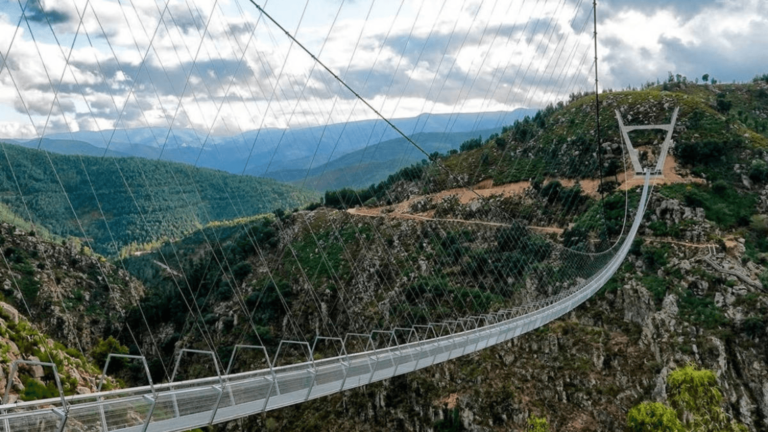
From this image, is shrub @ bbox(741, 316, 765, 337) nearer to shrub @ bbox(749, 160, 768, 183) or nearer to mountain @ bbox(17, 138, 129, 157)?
shrub @ bbox(749, 160, 768, 183)

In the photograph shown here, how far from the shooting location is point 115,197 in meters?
81.2

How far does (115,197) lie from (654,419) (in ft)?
254

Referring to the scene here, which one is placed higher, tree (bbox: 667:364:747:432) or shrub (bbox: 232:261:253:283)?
tree (bbox: 667:364:747:432)

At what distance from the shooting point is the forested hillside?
66.1m

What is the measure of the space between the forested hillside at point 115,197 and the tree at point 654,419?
4772cm

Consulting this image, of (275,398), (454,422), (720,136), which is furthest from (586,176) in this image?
(275,398)

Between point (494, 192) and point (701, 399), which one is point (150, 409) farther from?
point (494, 192)

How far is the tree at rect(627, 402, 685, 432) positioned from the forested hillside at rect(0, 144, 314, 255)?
1879 inches

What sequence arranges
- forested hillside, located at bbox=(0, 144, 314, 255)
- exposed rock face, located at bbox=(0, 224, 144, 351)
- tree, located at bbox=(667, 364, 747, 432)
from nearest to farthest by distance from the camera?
1. tree, located at bbox=(667, 364, 747, 432)
2. exposed rock face, located at bbox=(0, 224, 144, 351)
3. forested hillside, located at bbox=(0, 144, 314, 255)

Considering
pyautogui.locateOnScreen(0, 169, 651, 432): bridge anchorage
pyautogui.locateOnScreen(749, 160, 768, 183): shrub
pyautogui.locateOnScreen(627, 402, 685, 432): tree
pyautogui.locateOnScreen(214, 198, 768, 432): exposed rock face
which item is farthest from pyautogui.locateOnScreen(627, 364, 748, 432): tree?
pyautogui.locateOnScreen(749, 160, 768, 183): shrub

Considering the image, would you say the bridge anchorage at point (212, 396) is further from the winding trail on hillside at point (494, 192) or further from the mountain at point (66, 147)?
the mountain at point (66, 147)

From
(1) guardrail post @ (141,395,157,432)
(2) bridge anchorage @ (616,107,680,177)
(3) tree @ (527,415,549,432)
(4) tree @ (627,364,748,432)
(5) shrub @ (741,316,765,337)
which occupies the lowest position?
(3) tree @ (527,415,549,432)

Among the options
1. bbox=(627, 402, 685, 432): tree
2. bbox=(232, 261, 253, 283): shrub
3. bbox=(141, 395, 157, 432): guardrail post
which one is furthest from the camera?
bbox=(232, 261, 253, 283): shrub

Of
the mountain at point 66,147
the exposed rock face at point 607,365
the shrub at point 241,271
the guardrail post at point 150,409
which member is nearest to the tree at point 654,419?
the exposed rock face at point 607,365
